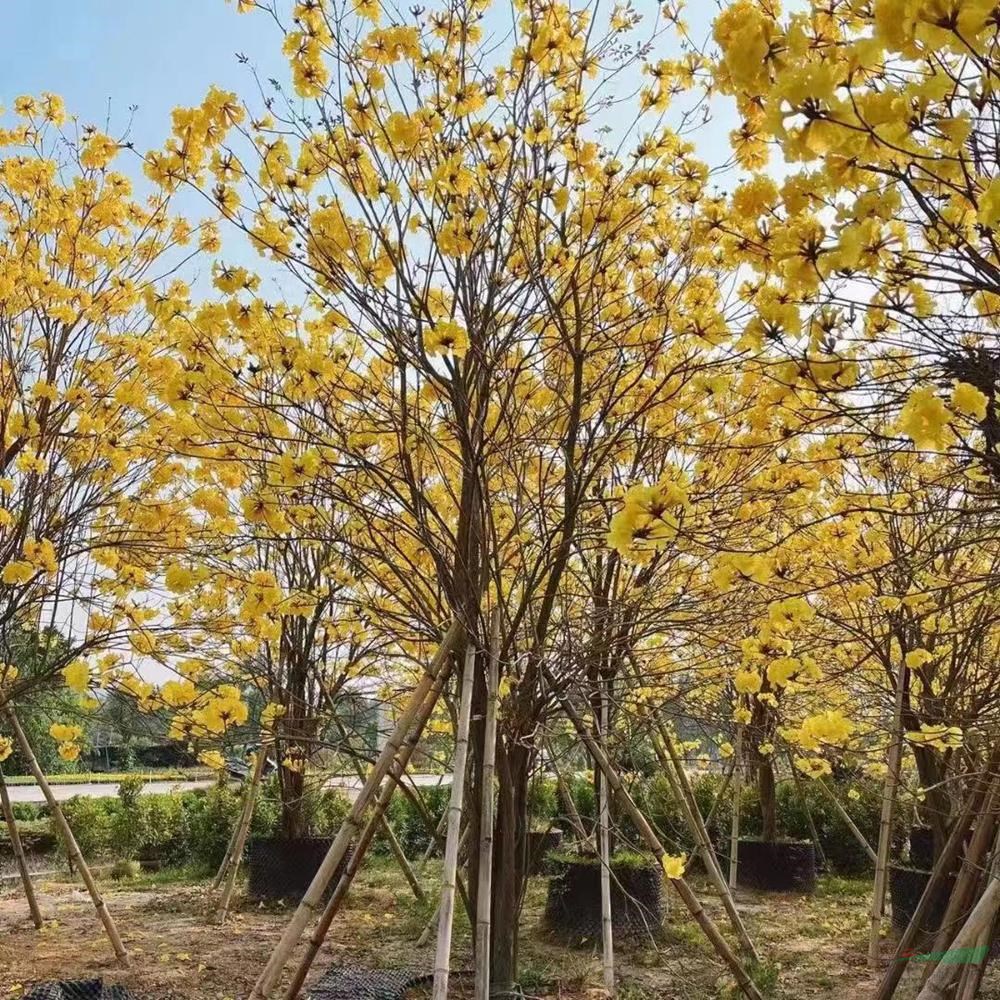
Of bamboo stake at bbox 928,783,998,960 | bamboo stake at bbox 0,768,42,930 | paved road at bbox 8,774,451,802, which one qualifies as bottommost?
paved road at bbox 8,774,451,802

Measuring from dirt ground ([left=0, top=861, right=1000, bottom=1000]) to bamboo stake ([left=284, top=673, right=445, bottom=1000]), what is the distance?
4.52ft

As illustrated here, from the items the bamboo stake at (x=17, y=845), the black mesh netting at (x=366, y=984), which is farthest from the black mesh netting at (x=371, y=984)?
the bamboo stake at (x=17, y=845)

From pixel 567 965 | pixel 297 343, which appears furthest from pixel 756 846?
pixel 297 343

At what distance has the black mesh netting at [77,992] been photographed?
12.2ft

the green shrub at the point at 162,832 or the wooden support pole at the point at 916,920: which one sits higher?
the wooden support pole at the point at 916,920

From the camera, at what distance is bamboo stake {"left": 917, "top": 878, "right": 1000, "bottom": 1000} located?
2664 millimetres

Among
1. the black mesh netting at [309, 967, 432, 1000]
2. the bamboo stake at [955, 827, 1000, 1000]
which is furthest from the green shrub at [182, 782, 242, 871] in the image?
the bamboo stake at [955, 827, 1000, 1000]

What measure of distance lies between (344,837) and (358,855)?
172mm

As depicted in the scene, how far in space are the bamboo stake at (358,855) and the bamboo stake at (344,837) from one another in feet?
0.11

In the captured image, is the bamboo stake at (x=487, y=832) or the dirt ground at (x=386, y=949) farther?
the dirt ground at (x=386, y=949)

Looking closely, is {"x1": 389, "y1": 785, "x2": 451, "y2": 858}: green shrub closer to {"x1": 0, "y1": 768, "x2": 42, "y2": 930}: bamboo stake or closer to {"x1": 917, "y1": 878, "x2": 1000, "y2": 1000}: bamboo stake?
{"x1": 0, "y1": 768, "x2": 42, "y2": 930}: bamboo stake

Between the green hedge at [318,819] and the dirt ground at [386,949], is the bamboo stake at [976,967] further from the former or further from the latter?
the green hedge at [318,819]

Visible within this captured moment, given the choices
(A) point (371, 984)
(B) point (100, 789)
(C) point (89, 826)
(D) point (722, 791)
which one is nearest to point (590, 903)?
A: (A) point (371, 984)

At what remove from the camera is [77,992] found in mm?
3850
